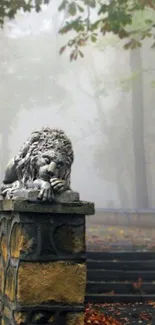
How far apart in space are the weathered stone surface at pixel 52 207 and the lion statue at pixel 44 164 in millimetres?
77

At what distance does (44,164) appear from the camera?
393 cm

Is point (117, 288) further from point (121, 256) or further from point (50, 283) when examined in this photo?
point (50, 283)

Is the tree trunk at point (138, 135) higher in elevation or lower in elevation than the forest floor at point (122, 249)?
higher

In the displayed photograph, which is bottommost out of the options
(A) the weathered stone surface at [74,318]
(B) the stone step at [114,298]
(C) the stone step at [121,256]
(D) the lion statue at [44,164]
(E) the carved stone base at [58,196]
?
(B) the stone step at [114,298]

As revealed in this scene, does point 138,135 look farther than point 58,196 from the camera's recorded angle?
Yes

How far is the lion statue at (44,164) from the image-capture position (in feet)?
12.1

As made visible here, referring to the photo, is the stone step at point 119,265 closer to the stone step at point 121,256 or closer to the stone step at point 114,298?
the stone step at point 121,256

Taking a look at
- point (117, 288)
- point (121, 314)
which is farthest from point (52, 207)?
point (117, 288)

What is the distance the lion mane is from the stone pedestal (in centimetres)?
49

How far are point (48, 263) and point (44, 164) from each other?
88 centimetres

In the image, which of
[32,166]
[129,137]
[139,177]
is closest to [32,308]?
[32,166]

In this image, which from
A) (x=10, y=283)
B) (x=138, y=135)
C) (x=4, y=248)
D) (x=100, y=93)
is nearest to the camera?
(x=10, y=283)

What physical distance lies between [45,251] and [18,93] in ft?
87.0

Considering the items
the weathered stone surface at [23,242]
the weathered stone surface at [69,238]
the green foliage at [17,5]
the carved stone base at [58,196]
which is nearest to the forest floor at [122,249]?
the weathered stone surface at [69,238]
